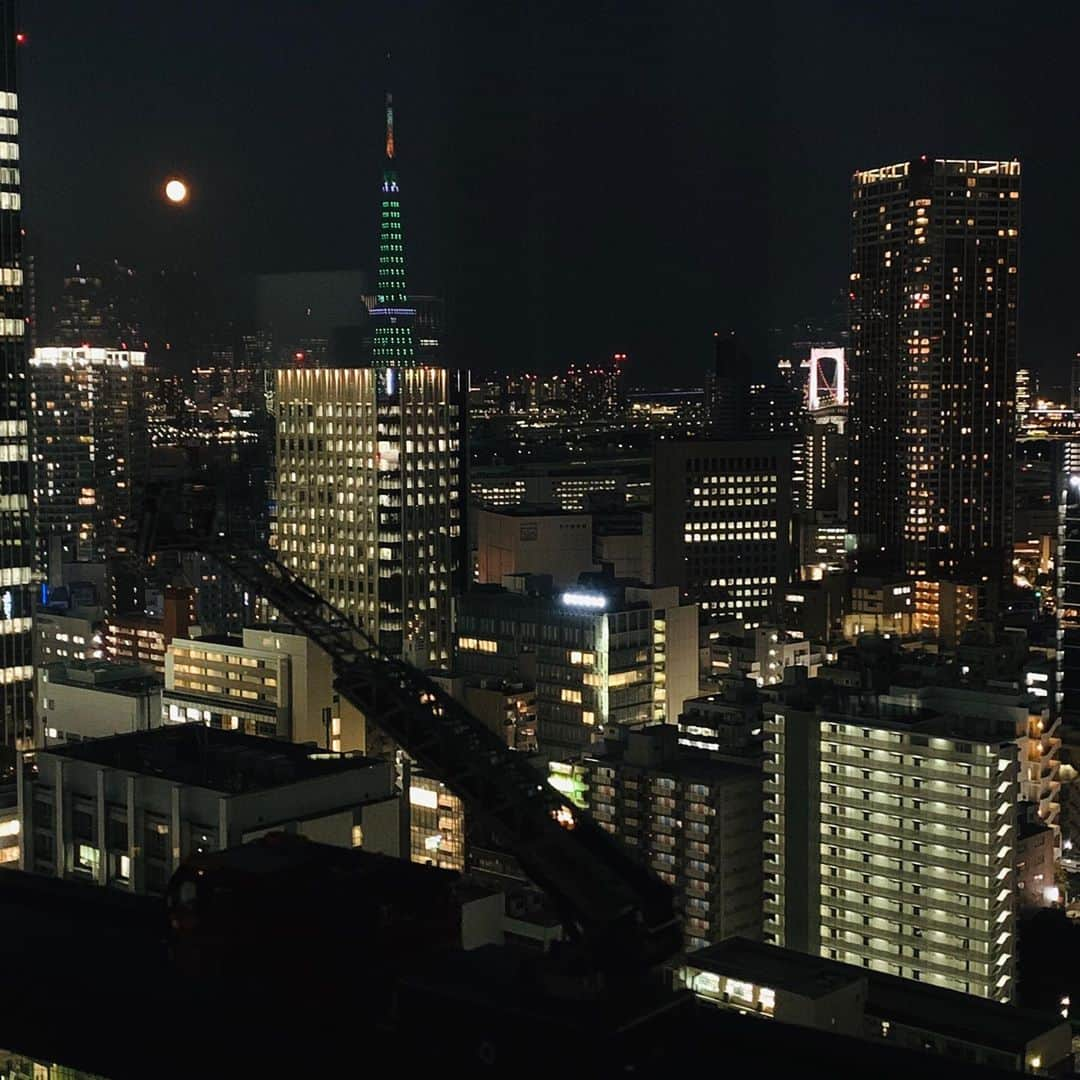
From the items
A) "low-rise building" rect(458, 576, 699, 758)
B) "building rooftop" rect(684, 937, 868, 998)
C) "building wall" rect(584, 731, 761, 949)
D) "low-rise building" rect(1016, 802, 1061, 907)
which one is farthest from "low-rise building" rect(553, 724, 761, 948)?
"low-rise building" rect(458, 576, 699, 758)

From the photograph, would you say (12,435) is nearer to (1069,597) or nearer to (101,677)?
(101,677)

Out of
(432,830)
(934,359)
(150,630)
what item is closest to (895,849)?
(432,830)

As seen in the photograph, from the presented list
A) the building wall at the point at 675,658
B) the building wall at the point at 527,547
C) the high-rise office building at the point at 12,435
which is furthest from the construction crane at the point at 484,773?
the building wall at the point at 527,547

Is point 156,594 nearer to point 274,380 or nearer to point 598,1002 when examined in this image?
point 274,380

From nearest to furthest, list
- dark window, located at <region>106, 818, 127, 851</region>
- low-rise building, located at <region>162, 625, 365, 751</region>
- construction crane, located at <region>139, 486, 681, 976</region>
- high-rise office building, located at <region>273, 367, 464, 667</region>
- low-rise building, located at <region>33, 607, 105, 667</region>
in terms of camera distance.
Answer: construction crane, located at <region>139, 486, 681, 976</region> < dark window, located at <region>106, 818, 127, 851</region> < low-rise building, located at <region>162, 625, 365, 751</region> < low-rise building, located at <region>33, 607, 105, 667</region> < high-rise office building, located at <region>273, 367, 464, 667</region>

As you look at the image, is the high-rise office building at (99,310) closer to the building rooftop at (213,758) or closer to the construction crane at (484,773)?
the building rooftop at (213,758)

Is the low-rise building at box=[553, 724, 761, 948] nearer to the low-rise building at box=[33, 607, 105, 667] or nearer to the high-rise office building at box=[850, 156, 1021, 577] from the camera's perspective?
the low-rise building at box=[33, 607, 105, 667]
